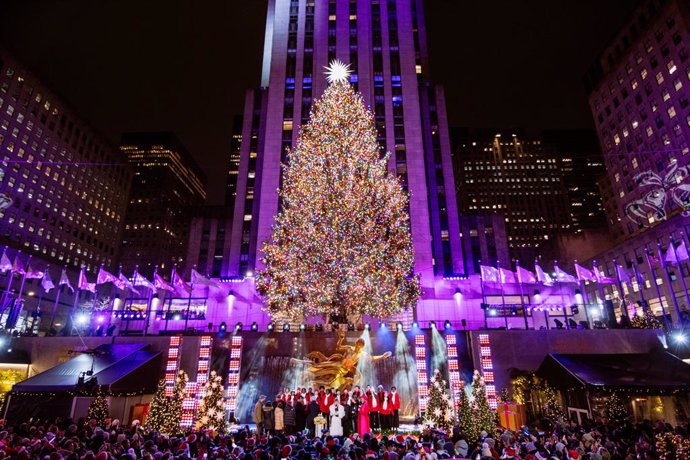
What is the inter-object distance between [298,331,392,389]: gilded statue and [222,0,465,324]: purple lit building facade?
21.7 m

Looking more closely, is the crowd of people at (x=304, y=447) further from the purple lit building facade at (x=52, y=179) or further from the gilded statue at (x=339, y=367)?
the purple lit building facade at (x=52, y=179)

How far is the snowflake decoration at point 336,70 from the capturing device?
49.1 m

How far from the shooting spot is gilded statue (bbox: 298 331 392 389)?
24984mm

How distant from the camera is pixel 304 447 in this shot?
10.2 m

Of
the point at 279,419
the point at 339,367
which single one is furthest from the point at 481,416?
the point at 339,367

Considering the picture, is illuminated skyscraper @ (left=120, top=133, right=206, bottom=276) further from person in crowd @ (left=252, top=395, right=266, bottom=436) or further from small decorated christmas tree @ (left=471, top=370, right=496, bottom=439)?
small decorated christmas tree @ (left=471, top=370, right=496, bottom=439)

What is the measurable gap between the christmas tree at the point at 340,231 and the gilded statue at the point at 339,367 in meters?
3.89

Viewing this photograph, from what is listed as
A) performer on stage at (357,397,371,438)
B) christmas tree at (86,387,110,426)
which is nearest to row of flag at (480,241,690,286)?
performer on stage at (357,397,371,438)

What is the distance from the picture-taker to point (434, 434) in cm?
1357

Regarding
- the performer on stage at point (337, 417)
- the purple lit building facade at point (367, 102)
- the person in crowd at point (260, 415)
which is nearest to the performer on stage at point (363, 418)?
the performer on stage at point (337, 417)

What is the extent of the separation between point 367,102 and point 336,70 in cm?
545

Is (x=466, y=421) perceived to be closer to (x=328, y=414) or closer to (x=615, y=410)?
(x=328, y=414)

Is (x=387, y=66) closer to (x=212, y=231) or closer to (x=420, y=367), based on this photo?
(x=212, y=231)

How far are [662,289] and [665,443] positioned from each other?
51754mm
